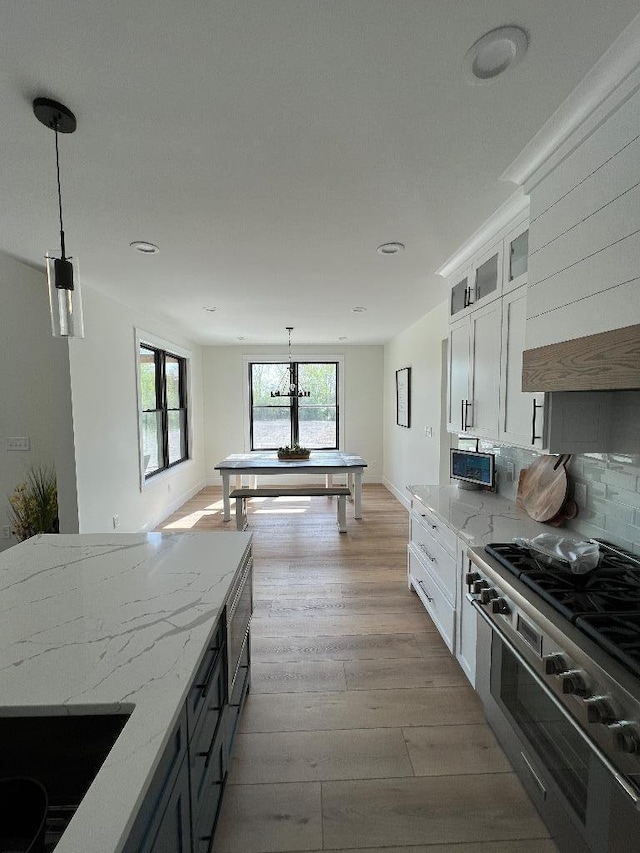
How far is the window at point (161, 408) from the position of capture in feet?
15.0

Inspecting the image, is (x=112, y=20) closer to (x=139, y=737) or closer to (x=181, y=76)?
(x=181, y=76)

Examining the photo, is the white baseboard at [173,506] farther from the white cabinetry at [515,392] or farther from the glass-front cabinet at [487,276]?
the glass-front cabinet at [487,276]

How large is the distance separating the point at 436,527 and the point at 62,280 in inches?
87.3

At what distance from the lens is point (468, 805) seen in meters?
1.44

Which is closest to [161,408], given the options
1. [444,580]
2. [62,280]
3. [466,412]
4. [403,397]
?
[403,397]

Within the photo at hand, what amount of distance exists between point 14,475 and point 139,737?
3253 mm

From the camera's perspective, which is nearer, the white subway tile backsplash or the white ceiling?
the white ceiling

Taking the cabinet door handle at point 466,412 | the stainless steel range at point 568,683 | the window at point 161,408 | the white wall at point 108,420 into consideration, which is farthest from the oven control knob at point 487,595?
the window at point 161,408

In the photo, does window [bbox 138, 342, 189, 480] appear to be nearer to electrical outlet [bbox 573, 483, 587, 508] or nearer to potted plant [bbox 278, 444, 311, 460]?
potted plant [bbox 278, 444, 311, 460]

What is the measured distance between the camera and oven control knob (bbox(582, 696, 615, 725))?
94 cm

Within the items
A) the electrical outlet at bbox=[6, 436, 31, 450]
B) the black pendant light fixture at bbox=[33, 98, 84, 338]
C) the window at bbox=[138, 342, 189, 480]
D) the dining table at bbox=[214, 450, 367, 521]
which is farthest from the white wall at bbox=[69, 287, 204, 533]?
the black pendant light fixture at bbox=[33, 98, 84, 338]

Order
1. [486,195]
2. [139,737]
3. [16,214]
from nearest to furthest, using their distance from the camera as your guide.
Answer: [139,737]
[486,195]
[16,214]

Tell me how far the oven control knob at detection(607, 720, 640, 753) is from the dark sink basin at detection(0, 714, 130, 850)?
1215 millimetres

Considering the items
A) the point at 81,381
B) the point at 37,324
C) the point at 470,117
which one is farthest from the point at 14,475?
the point at 470,117
